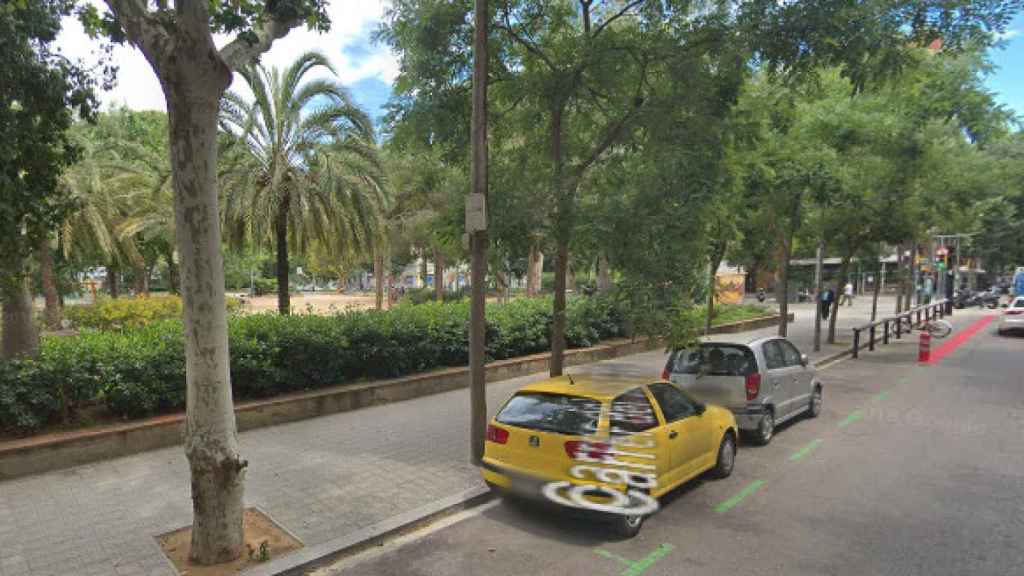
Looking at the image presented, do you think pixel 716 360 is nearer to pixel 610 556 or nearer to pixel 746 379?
pixel 746 379

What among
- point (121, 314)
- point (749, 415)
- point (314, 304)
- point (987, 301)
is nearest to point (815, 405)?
point (749, 415)

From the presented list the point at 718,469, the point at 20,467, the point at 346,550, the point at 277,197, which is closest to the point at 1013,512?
the point at 718,469

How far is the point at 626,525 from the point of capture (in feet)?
17.5

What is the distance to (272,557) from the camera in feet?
16.0

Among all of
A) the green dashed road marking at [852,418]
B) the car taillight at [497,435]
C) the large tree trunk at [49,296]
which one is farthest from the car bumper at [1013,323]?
the large tree trunk at [49,296]

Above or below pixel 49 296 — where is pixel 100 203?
above

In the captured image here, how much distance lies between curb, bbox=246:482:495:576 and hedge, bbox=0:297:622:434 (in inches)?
125

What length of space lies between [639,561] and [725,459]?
2.55m

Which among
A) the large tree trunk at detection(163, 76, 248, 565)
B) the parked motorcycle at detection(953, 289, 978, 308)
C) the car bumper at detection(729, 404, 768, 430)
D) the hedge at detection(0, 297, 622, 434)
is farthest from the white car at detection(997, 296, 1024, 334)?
the large tree trunk at detection(163, 76, 248, 565)

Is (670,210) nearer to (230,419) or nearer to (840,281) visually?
(230,419)

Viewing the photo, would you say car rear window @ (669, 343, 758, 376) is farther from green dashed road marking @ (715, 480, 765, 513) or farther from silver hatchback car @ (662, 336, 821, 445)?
green dashed road marking @ (715, 480, 765, 513)

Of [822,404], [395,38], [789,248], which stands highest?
[395,38]

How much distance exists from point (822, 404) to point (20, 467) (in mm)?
12072

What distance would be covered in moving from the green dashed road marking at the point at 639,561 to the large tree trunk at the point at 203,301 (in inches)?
120
